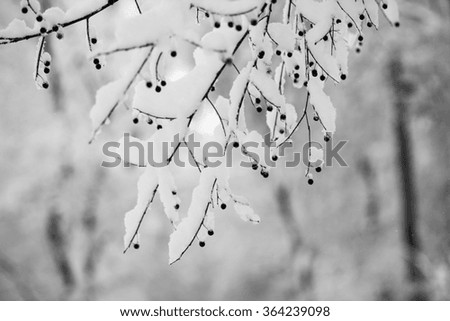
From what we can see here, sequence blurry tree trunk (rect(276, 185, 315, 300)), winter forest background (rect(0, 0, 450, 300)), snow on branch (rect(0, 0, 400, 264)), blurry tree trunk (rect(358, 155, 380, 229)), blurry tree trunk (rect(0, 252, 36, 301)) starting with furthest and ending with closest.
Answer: blurry tree trunk (rect(358, 155, 380, 229))
blurry tree trunk (rect(276, 185, 315, 300))
blurry tree trunk (rect(0, 252, 36, 301))
winter forest background (rect(0, 0, 450, 300))
snow on branch (rect(0, 0, 400, 264))

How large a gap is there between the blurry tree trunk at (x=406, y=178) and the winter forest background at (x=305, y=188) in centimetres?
2

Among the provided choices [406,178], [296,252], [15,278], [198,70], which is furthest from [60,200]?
[198,70]

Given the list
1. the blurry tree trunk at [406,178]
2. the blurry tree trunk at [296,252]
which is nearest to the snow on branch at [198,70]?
the blurry tree trunk at [406,178]

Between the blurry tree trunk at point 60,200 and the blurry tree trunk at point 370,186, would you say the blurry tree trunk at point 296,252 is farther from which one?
the blurry tree trunk at point 60,200

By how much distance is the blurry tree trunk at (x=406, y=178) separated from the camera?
7.79 meters

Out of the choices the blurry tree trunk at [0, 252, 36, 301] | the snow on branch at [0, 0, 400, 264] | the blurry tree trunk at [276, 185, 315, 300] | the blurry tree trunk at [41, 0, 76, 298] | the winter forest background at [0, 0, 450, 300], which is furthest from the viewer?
the blurry tree trunk at [276, 185, 315, 300]

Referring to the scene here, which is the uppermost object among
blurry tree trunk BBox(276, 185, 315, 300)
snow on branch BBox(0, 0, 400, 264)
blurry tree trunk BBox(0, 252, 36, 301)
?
snow on branch BBox(0, 0, 400, 264)

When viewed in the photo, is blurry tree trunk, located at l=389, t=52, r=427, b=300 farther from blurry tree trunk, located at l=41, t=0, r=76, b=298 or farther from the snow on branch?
the snow on branch

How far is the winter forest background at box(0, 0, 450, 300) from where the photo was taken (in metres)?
7.71

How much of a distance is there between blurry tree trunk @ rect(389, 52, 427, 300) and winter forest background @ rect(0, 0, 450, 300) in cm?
2

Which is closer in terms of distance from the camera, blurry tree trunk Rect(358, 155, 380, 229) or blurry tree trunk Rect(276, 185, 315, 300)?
blurry tree trunk Rect(276, 185, 315, 300)

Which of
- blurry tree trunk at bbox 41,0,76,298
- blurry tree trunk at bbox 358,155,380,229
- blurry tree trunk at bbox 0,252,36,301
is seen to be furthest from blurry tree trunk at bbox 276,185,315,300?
blurry tree trunk at bbox 0,252,36,301

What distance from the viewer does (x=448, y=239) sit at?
8.41m
